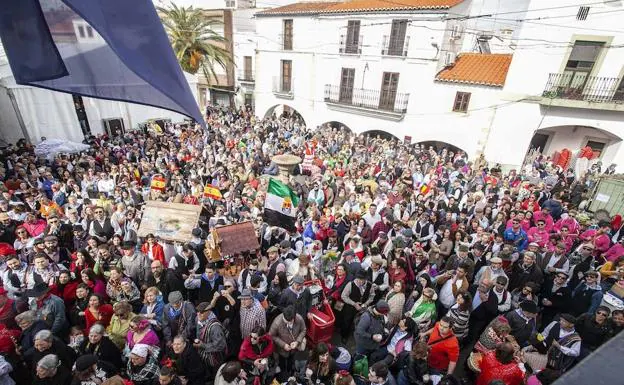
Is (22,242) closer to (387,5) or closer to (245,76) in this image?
(387,5)

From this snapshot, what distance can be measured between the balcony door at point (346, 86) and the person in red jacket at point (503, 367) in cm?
1865

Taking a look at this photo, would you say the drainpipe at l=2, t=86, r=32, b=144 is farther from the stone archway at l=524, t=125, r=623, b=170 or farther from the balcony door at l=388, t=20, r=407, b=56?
the stone archway at l=524, t=125, r=623, b=170

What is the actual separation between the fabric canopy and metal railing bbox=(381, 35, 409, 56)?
18.6m

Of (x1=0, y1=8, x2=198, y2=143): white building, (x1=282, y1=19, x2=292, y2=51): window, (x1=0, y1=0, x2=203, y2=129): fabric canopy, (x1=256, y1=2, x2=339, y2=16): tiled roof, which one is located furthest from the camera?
(x1=282, y1=19, x2=292, y2=51): window

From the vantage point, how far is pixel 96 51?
6.47 feet

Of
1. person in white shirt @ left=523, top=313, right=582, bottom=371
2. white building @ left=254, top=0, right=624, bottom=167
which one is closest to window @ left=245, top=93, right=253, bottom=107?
white building @ left=254, top=0, right=624, bottom=167

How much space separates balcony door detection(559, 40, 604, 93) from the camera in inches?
518

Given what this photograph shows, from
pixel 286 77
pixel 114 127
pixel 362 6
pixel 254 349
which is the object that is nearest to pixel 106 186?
pixel 254 349

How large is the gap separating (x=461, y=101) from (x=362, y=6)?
8726mm

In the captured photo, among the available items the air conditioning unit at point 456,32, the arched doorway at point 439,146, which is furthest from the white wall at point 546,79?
the air conditioning unit at point 456,32

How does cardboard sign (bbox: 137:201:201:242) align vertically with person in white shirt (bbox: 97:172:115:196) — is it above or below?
above

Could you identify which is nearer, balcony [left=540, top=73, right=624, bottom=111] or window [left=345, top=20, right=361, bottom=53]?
balcony [left=540, top=73, right=624, bottom=111]

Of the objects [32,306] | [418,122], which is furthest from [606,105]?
[32,306]

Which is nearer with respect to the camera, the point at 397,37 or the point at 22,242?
the point at 22,242
